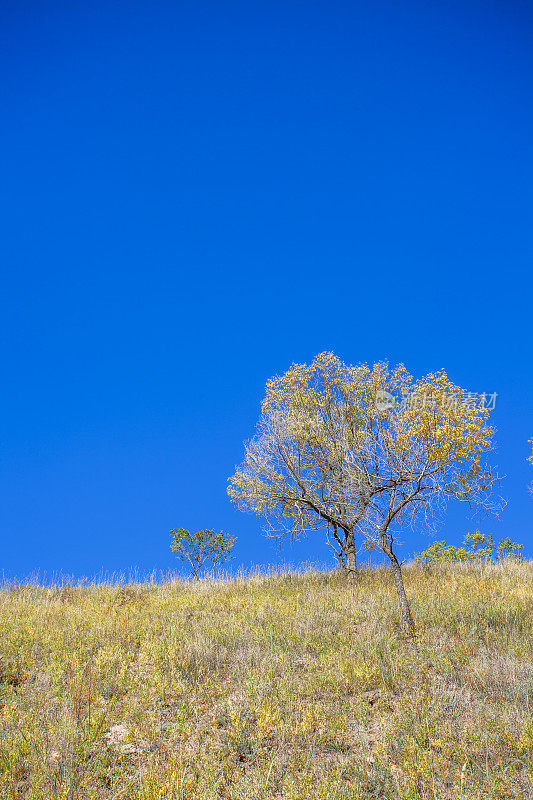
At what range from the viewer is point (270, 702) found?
26.8ft

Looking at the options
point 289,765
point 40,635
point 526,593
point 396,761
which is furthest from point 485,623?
point 40,635

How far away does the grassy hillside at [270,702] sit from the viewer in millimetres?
6547

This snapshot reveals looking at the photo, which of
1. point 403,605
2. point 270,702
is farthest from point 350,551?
point 270,702

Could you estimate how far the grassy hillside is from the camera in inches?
258

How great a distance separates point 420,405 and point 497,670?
7525 millimetres
